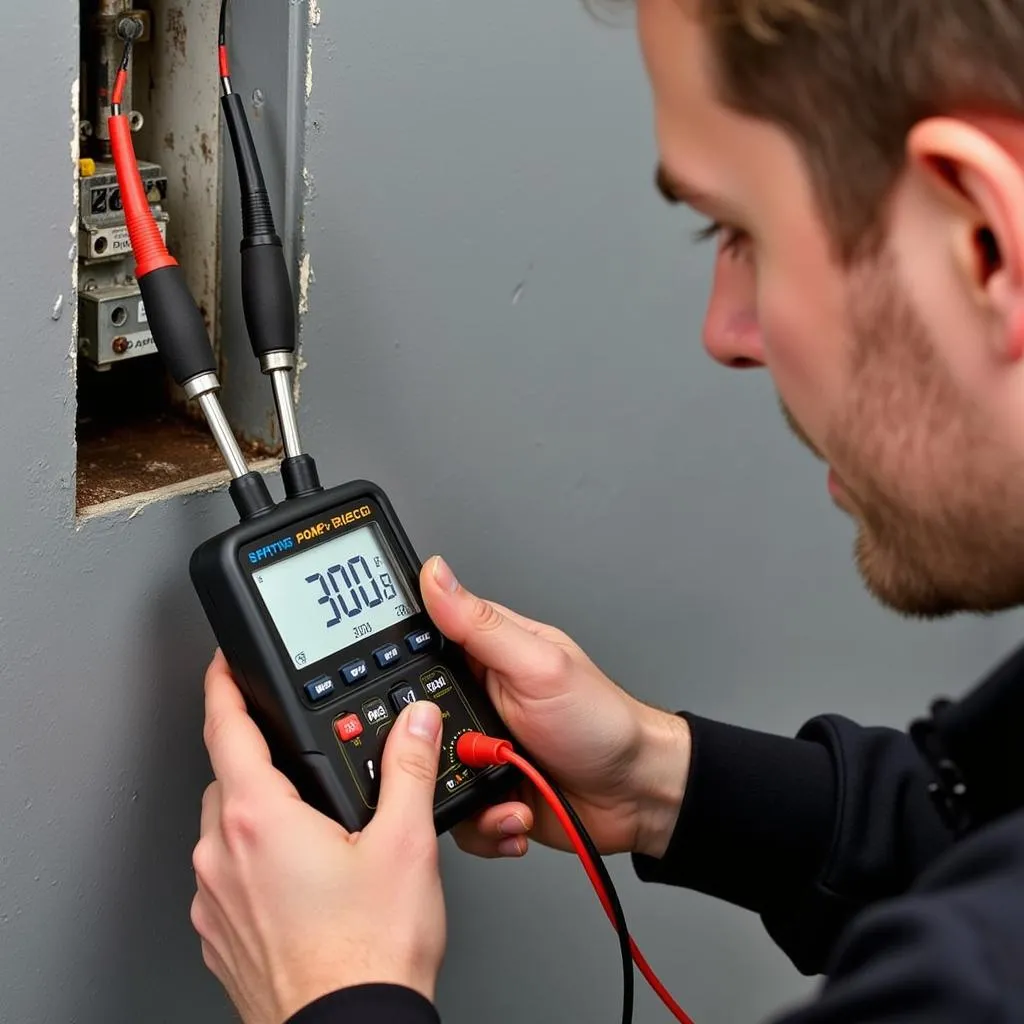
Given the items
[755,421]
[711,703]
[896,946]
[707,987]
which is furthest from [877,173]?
[707,987]

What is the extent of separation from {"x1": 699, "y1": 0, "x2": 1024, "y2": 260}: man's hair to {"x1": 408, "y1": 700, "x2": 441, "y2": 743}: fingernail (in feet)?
1.07

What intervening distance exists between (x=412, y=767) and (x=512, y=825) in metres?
0.12

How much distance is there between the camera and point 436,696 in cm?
75

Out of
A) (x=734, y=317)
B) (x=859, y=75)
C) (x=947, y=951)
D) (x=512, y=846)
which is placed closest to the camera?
(x=947, y=951)

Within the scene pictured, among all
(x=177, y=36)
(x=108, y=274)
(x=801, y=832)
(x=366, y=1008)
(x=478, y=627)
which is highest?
(x=177, y=36)

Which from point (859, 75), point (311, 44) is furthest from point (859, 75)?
point (311, 44)

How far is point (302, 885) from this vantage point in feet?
2.10

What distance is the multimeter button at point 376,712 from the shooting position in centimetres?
72

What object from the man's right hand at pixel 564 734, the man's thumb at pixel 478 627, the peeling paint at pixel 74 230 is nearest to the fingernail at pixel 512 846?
the man's right hand at pixel 564 734

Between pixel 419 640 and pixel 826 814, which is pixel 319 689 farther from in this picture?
pixel 826 814

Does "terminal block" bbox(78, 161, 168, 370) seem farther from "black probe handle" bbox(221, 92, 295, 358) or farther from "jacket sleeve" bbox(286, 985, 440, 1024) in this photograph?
"jacket sleeve" bbox(286, 985, 440, 1024)

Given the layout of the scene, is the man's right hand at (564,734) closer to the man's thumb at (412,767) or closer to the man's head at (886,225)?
the man's thumb at (412,767)

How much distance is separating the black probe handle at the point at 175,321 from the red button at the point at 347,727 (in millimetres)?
203

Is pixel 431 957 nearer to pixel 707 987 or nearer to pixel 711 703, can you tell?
pixel 711 703
